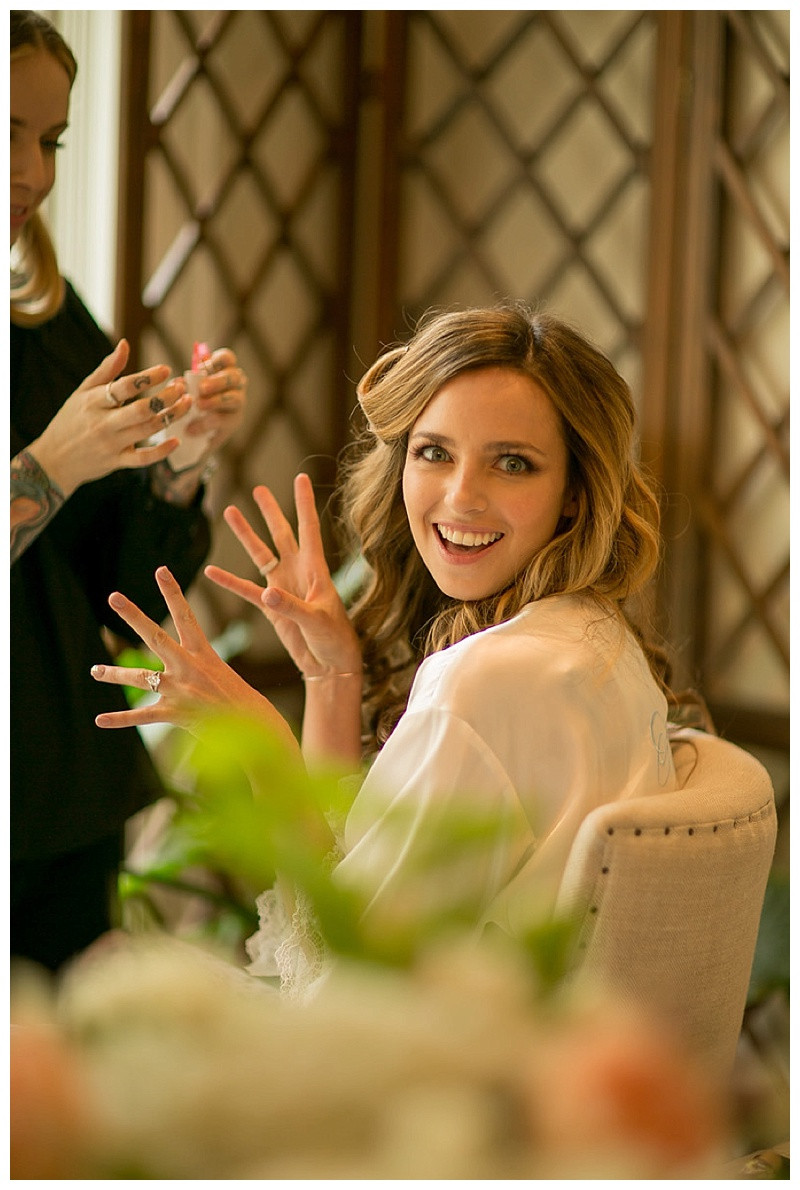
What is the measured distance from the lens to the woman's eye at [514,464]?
1.13m

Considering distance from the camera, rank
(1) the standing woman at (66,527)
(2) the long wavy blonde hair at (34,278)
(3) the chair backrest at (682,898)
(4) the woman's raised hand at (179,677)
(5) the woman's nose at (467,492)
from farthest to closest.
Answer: (2) the long wavy blonde hair at (34,278)
(1) the standing woman at (66,527)
(5) the woman's nose at (467,492)
(4) the woman's raised hand at (179,677)
(3) the chair backrest at (682,898)

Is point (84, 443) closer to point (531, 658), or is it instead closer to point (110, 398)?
point (110, 398)

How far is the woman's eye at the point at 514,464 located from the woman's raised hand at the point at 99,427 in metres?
0.35

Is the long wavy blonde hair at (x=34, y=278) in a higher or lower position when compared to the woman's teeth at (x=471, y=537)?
higher

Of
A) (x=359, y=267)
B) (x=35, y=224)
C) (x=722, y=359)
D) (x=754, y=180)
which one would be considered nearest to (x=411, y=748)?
(x=35, y=224)

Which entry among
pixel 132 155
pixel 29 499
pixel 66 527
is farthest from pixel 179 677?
pixel 132 155

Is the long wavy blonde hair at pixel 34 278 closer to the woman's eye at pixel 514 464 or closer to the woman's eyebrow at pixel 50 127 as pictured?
the woman's eyebrow at pixel 50 127

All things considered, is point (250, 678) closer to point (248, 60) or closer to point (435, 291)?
point (435, 291)

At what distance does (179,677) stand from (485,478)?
1.17ft

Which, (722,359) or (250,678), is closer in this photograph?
(722,359)

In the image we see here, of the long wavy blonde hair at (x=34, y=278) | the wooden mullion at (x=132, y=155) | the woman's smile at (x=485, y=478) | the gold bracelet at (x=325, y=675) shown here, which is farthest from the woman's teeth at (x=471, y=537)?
the wooden mullion at (x=132, y=155)

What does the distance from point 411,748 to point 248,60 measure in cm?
210

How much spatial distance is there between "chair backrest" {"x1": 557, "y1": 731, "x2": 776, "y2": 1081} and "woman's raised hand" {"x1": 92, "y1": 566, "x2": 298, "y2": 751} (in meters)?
0.28

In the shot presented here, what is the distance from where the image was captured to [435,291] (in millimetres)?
2779
